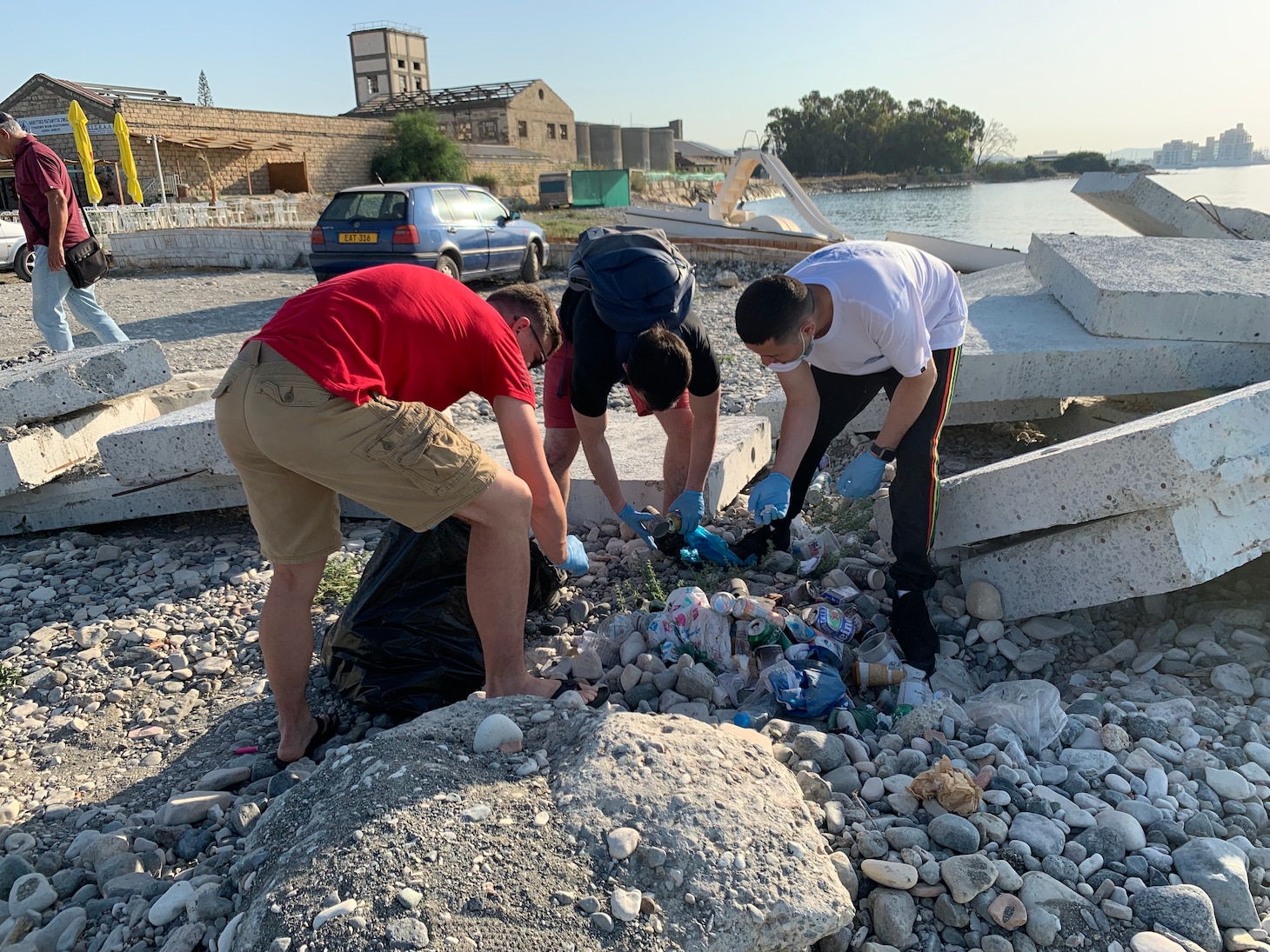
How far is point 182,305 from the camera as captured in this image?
33.8 feet

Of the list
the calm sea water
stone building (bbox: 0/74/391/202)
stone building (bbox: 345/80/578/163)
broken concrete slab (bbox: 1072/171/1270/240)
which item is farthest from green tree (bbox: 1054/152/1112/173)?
broken concrete slab (bbox: 1072/171/1270/240)

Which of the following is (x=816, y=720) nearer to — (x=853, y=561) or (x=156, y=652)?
(x=853, y=561)

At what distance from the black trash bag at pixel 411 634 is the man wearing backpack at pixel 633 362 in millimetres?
774

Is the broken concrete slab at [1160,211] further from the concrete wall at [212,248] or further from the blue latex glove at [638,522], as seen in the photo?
the concrete wall at [212,248]

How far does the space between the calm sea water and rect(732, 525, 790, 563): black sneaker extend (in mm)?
8672

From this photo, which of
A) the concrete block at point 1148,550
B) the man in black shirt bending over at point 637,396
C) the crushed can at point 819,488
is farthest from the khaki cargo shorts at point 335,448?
the crushed can at point 819,488

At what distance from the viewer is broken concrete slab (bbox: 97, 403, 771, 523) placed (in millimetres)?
3656

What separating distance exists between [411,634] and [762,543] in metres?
1.43

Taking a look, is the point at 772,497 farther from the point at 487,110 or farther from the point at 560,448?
the point at 487,110

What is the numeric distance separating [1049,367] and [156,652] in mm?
3847

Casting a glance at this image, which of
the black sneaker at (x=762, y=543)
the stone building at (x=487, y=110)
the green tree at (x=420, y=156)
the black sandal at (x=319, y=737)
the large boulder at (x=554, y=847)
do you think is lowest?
the black sandal at (x=319, y=737)

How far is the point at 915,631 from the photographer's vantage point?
8.89 feet

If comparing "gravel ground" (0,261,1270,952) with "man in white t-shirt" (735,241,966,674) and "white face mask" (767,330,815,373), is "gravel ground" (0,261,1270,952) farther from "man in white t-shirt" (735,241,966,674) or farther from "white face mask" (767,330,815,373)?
"white face mask" (767,330,815,373)

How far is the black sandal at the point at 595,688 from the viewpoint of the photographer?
2439 millimetres
